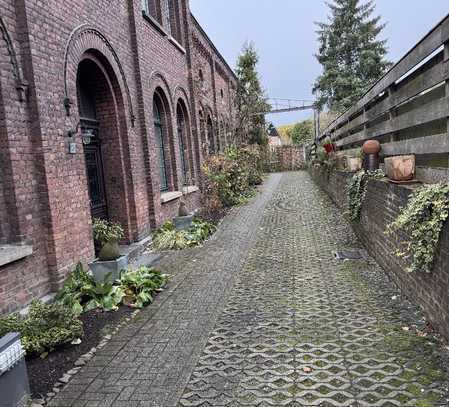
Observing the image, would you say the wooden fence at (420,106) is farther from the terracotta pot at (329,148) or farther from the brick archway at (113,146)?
the terracotta pot at (329,148)

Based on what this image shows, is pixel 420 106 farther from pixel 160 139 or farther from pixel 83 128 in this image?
pixel 160 139

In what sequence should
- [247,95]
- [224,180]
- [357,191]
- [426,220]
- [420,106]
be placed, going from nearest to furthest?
[426,220] < [420,106] < [357,191] < [224,180] < [247,95]

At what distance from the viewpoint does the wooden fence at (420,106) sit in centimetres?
394

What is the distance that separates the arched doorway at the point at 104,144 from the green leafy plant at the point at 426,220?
5387mm

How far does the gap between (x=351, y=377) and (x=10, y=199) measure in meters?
4.00

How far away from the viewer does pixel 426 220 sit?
3596 millimetres

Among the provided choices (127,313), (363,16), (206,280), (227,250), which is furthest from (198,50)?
(363,16)

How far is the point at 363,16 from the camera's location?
111 feet

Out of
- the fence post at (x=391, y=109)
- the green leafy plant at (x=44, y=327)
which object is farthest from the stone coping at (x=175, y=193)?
the green leafy plant at (x=44, y=327)

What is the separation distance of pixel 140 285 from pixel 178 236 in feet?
10.5

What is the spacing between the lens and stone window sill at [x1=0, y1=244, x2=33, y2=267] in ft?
14.3

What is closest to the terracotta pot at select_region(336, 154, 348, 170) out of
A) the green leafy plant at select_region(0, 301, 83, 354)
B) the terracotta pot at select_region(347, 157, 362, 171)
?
the terracotta pot at select_region(347, 157, 362, 171)

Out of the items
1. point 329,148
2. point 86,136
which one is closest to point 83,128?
point 86,136

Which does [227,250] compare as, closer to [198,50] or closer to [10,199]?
[10,199]
